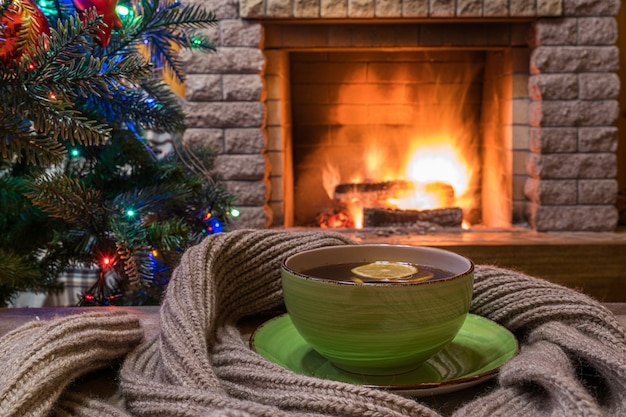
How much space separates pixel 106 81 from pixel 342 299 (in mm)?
470

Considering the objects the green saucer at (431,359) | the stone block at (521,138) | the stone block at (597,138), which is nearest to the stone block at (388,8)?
the stone block at (521,138)

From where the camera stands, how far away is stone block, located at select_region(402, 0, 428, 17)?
227 cm

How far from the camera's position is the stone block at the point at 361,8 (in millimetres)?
2275

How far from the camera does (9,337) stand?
19.4 inches

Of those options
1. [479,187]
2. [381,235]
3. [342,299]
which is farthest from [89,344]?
[479,187]

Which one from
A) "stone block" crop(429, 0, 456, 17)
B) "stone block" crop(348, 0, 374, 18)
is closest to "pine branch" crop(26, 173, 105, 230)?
"stone block" crop(348, 0, 374, 18)

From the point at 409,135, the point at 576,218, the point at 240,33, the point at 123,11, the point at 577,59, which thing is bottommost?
the point at 576,218

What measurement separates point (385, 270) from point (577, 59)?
2113mm

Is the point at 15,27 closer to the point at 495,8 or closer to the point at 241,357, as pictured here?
the point at 241,357

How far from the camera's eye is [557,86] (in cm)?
236

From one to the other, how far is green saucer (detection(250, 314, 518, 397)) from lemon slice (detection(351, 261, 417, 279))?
0.07m

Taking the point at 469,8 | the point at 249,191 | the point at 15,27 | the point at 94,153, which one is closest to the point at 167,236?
the point at 94,153

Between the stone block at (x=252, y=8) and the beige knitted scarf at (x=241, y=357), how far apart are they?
1823 millimetres

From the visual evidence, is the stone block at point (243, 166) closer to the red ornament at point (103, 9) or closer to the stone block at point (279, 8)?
the stone block at point (279, 8)
